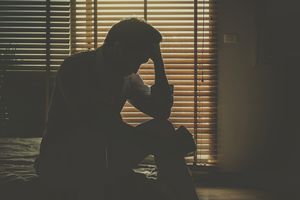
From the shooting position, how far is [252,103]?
450 centimetres

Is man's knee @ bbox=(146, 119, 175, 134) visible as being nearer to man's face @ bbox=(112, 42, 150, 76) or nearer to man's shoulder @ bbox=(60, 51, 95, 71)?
man's face @ bbox=(112, 42, 150, 76)

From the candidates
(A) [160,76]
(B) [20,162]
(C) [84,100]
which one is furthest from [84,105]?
(B) [20,162]

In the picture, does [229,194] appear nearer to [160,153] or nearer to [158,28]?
[158,28]

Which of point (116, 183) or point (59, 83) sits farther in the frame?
point (59, 83)

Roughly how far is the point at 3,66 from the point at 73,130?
2468 mm

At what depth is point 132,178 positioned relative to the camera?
225cm

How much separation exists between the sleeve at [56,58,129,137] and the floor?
178 centimetres

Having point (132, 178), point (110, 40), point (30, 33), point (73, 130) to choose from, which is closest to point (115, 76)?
point (110, 40)

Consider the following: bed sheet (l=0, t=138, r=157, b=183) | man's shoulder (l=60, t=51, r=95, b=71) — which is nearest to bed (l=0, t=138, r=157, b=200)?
bed sheet (l=0, t=138, r=157, b=183)

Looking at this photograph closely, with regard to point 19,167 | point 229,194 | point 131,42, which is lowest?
point 229,194

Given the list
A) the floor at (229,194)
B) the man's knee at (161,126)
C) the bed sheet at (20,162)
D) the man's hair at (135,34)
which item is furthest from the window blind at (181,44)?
the man's knee at (161,126)

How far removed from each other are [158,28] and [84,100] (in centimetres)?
224

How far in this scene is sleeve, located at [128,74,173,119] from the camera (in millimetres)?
2586

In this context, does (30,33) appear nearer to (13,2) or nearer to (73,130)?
(13,2)
